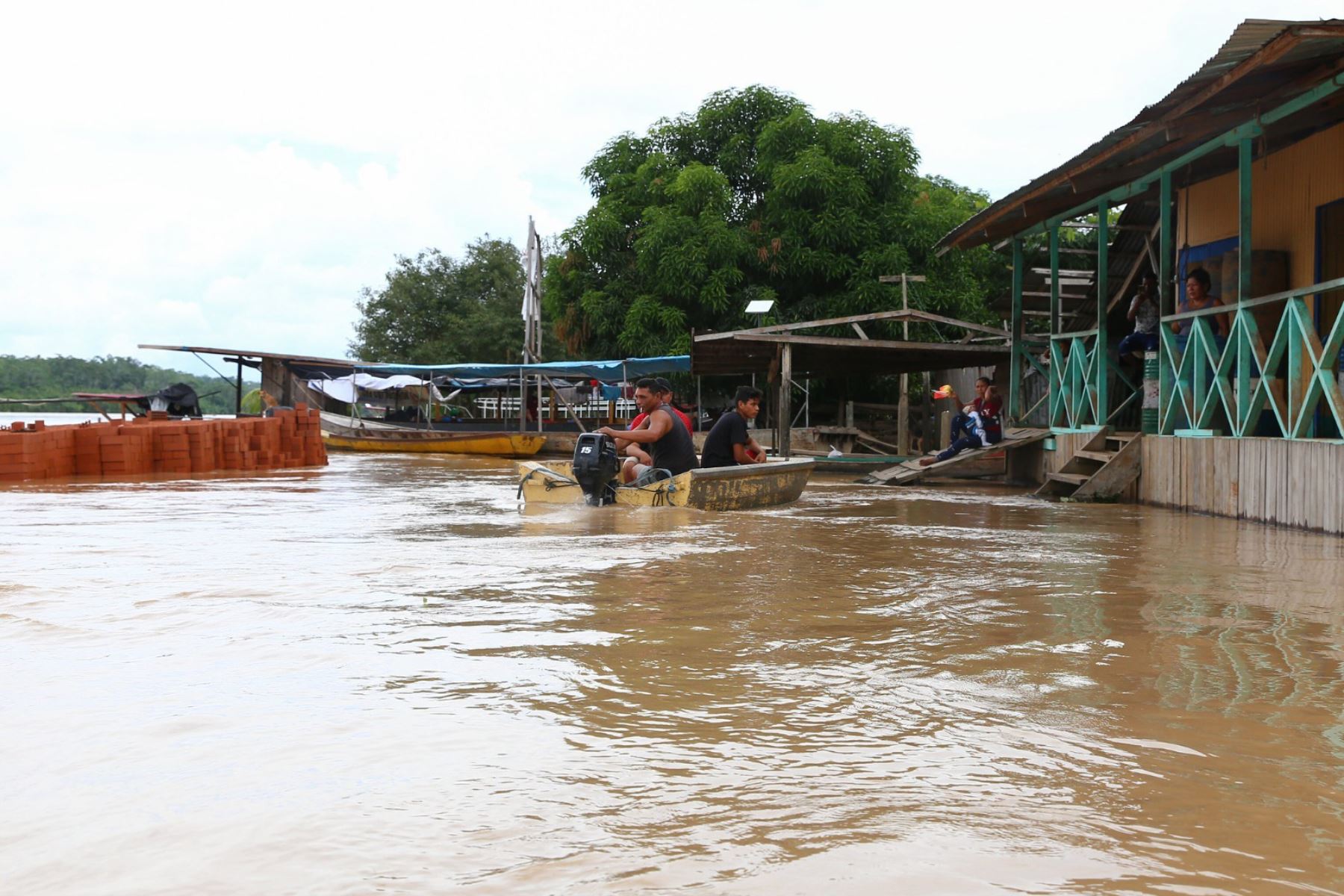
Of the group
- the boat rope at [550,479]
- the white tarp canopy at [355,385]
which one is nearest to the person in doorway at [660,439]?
the boat rope at [550,479]

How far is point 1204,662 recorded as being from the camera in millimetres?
4625

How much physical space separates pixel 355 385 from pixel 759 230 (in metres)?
13.3

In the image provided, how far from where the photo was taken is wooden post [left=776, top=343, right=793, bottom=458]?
18.7m

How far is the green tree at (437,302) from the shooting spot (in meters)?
46.5

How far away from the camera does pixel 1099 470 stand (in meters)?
12.7

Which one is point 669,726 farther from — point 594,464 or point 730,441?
point 730,441

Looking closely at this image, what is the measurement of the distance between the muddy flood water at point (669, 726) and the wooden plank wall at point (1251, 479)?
1796mm

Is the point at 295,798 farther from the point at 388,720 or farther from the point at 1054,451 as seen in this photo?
the point at 1054,451

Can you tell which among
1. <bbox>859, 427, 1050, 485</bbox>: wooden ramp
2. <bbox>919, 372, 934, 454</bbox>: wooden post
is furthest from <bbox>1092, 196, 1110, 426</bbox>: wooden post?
<bbox>919, 372, 934, 454</bbox>: wooden post

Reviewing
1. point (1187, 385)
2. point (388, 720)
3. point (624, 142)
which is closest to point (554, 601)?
point (388, 720)

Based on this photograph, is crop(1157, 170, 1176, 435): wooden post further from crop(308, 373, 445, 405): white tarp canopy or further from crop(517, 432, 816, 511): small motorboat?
crop(308, 373, 445, 405): white tarp canopy

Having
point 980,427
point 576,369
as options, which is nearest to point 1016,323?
point 980,427

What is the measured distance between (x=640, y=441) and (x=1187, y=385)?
562 centimetres

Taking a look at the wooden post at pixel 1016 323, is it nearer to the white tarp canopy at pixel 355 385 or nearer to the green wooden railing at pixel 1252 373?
the green wooden railing at pixel 1252 373
